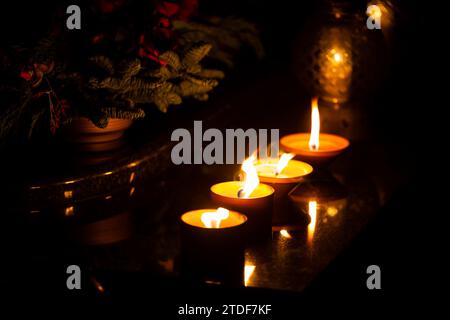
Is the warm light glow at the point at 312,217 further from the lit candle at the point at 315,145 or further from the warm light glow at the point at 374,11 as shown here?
the warm light glow at the point at 374,11

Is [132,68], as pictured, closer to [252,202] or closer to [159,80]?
[159,80]

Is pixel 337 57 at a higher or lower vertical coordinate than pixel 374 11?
lower

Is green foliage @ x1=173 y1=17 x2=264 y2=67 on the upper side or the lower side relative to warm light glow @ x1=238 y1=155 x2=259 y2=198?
upper

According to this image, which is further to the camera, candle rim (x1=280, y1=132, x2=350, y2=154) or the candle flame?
candle rim (x1=280, y1=132, x2=350, y2=154)

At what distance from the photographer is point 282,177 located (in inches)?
60.3

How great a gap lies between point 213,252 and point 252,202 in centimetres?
20

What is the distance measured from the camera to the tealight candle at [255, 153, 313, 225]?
1523mm

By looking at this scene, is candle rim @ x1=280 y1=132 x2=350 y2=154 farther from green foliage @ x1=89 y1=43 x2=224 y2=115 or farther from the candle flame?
green foliage @ x1=89 y1=43 x2=224 y2=115

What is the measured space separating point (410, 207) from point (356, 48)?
622mm

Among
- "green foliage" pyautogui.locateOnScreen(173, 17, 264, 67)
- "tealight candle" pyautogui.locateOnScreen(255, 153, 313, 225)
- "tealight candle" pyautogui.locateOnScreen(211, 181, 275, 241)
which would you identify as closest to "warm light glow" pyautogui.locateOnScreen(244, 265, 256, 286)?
"tealight candle" pyautogui.locateOnScreen(211, 181, 275, 241)

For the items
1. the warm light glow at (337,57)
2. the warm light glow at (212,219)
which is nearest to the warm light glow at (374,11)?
the warm light glow at (337,57)

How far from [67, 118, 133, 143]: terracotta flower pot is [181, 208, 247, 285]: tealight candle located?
0.54 m

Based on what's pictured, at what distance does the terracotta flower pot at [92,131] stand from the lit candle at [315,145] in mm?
451

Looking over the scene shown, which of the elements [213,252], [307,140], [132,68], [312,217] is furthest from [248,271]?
[307,140]
